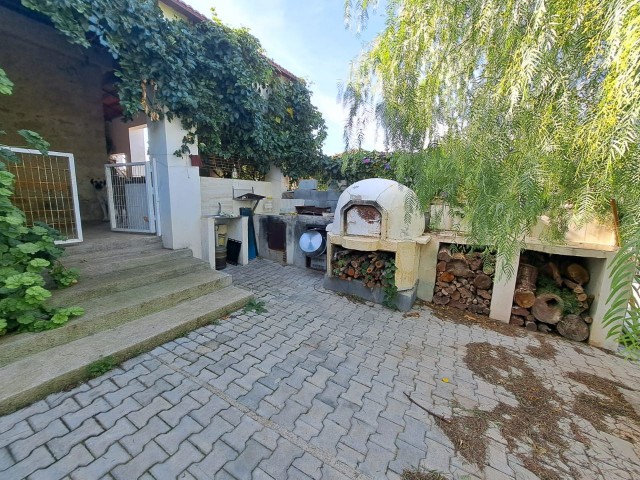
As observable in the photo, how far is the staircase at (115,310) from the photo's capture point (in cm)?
237

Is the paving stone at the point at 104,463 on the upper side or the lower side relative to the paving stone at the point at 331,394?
upper

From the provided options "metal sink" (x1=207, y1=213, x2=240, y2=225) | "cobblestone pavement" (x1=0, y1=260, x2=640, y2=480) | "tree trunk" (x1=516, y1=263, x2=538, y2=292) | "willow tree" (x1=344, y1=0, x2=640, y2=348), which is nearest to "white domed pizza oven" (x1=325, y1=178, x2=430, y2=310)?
"cobblestone pavement" (x1=0, y1=260, x2=640, y2=480)

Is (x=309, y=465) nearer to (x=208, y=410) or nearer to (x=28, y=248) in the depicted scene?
(x=208, y=410)

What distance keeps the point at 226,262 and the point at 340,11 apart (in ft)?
19.3

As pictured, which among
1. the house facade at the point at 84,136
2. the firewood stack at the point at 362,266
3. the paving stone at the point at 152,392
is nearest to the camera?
the paving stone at the point at 152,392

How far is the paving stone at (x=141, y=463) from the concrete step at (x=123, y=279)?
2.37 metres

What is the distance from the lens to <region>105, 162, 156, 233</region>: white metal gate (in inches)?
207

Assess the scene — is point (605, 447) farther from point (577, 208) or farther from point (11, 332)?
point (11, 332)

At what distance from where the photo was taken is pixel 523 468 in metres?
1.91

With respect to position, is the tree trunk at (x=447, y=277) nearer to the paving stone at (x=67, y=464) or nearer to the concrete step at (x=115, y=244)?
the paving stone at (x=67, y=464)

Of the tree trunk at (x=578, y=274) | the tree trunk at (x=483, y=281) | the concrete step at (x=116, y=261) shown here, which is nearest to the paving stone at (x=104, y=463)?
the concrete step at (x=116, y=261)

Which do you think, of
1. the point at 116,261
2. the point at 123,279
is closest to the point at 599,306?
the point at 123,279

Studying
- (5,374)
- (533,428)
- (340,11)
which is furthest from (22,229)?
(533,428)

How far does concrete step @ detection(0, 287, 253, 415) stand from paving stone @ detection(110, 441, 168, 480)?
1.22 meters
